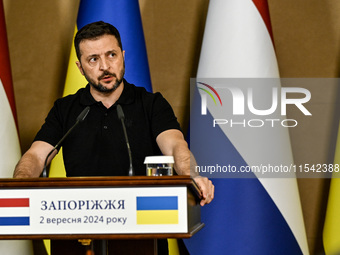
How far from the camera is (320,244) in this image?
147 inches

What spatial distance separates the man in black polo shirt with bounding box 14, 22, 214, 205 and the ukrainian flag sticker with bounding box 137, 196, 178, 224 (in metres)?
0.78

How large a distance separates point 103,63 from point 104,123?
0.27 meters

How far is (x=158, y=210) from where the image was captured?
1.64m

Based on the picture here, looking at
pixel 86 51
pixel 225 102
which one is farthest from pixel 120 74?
pixel 225 102

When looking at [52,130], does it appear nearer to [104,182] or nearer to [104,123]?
[104,123]

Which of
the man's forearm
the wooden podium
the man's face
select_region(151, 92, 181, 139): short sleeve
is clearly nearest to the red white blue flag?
select_region(151, 92, 181, 139): short sleeve

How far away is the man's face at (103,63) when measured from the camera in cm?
260

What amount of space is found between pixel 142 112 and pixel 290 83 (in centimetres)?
148

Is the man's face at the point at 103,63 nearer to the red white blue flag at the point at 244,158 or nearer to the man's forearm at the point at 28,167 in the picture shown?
the man's forearm at the point at 28,167

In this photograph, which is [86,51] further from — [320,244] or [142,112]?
[320,244]

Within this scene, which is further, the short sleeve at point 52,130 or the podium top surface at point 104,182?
the short sleeve at point 52,130

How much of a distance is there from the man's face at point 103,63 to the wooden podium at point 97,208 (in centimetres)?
97

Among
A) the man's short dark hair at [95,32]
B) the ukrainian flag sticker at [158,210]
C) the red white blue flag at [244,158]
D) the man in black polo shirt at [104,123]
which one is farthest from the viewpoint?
the red white blue flag at [244,158]

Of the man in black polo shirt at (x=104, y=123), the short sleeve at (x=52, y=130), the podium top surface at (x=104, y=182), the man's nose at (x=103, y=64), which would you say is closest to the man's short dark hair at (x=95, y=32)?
the man in black polo shirt at (x=104, y=123)
